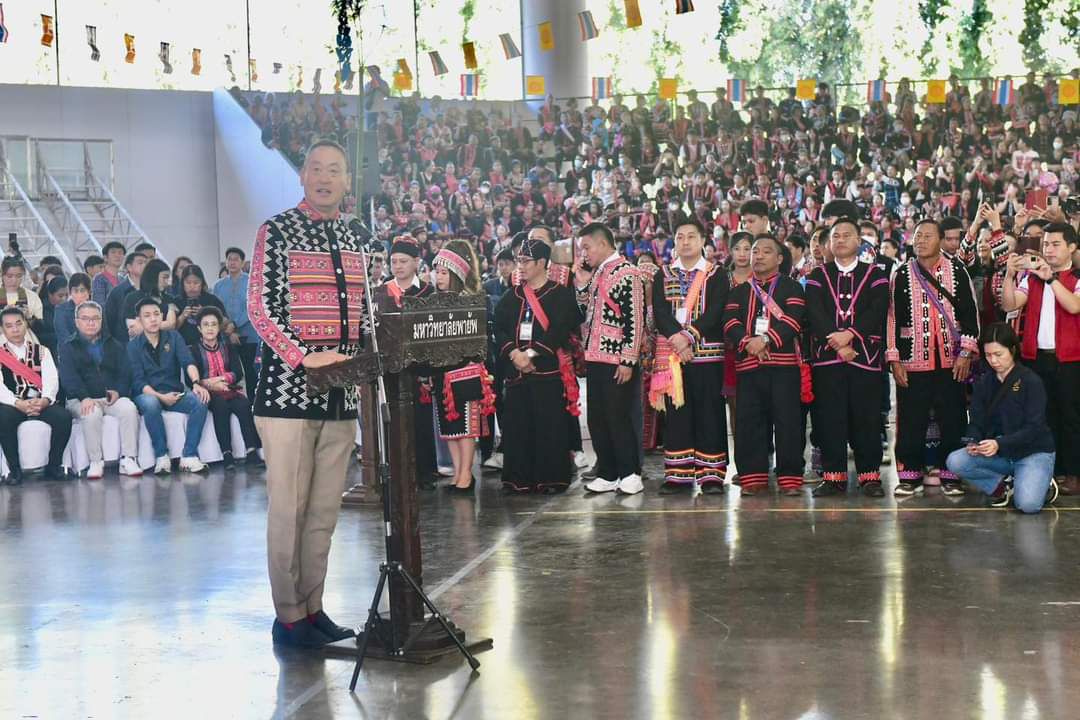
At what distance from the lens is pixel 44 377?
35.3 ft

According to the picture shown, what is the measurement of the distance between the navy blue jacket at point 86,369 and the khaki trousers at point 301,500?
5.95 m

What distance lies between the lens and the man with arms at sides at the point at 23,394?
10.6 metres

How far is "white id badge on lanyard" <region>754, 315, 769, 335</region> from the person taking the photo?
898 centimetres

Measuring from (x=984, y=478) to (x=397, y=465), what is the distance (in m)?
4.41

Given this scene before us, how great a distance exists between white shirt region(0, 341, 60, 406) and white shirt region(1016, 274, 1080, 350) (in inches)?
277

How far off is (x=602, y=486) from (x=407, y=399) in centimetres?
Answer: 411

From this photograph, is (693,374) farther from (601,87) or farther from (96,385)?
(601,87)

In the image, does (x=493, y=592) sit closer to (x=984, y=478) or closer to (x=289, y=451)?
(x=289, y=451)

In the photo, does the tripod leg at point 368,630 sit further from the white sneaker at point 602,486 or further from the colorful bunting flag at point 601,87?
the colorful bunting flag at point 601,87

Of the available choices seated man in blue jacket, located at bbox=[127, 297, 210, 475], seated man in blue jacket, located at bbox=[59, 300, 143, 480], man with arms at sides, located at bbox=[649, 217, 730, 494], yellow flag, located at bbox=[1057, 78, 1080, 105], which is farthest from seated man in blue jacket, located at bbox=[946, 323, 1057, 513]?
yellow flag, located at bbox=[1057, 78, 1080, 105]

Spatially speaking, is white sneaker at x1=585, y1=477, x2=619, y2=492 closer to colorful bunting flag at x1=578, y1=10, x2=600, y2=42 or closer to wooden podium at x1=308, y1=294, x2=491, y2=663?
wooden podium at x1=308, y1=294, x2=491, y2=663

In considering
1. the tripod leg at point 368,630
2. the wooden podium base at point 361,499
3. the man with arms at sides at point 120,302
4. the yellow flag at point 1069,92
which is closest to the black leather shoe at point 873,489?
the wooden podium base at point 361,499

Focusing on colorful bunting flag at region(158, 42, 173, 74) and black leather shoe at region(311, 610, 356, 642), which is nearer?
black leather shoe at region(311, 610, 356, 642)

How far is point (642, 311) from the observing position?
363 inches
